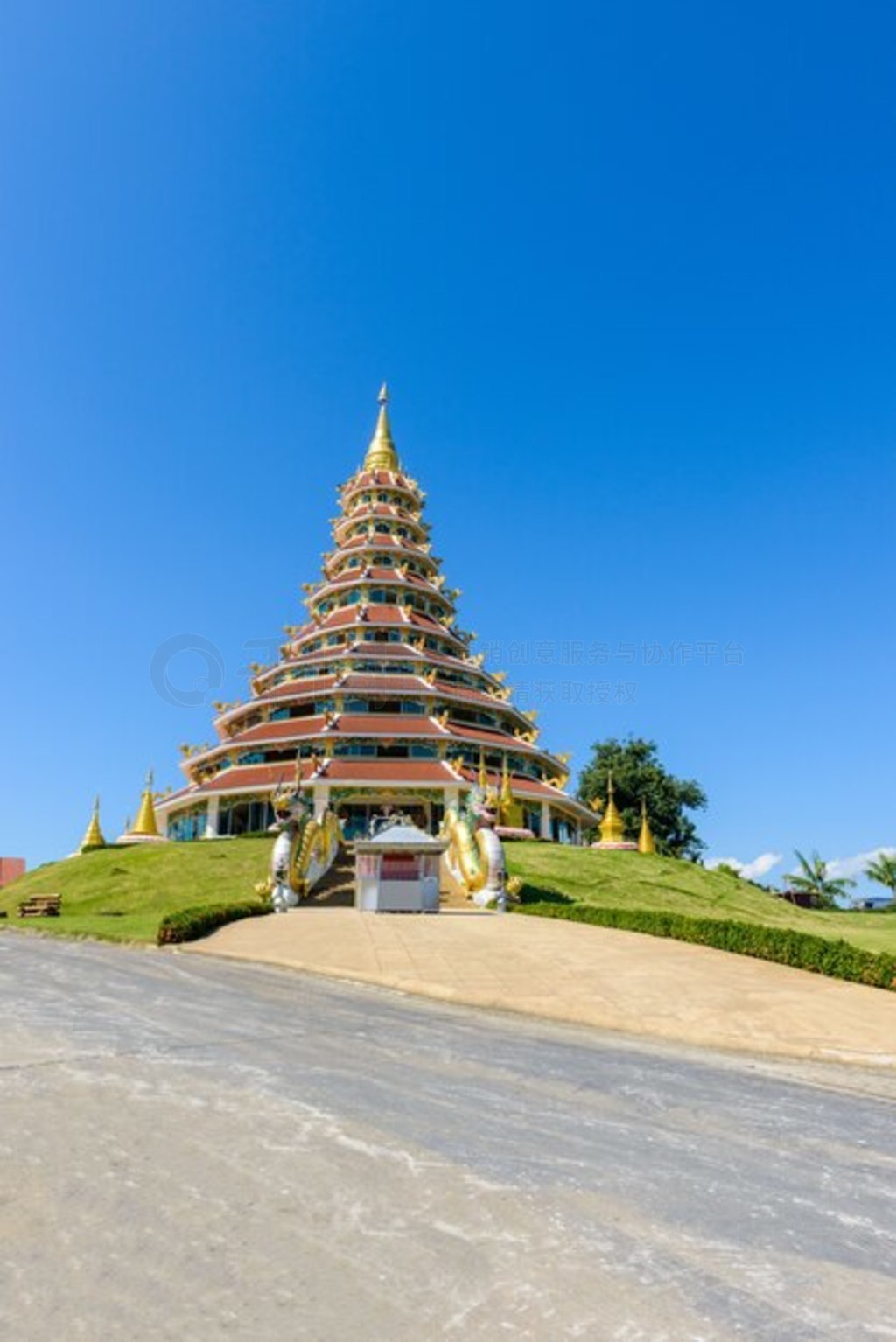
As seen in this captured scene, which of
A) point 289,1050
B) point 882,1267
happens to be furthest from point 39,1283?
point 289,1050

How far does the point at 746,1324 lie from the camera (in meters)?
3.70

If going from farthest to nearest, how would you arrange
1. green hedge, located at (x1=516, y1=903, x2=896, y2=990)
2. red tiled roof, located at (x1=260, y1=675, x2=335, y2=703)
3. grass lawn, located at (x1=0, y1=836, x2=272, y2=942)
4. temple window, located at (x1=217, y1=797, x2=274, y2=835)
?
1. red tiled roof, located at (x1=260, y1=675, x2=335, y2=703)
2. temple window, located at (x1=217, y1=797, x2=274, y2=835)
3. grass lawn, located at (x1=0, y1=836, x2=272, y2=942)
4. green hedge, located at (x1=516, y1=903, x2=896, y2=990)

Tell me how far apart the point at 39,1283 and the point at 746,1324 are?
316 centimetres

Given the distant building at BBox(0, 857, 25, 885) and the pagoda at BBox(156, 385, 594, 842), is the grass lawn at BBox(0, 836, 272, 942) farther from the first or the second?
the distant building at BBox(0, 857, 25, 885)

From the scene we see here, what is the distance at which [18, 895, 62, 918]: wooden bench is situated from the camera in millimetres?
27438

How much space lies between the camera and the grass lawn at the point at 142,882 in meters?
27.3

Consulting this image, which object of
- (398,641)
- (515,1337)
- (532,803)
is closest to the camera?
(515,1337)

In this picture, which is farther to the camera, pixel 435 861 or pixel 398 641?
pixel 398 641

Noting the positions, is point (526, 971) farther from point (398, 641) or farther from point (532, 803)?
point (398, 641)

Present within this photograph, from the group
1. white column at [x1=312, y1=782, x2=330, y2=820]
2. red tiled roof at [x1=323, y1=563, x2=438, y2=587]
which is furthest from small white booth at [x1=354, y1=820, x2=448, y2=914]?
red tiled roof at [x1=323, y1=563, x2=438, y2=587]

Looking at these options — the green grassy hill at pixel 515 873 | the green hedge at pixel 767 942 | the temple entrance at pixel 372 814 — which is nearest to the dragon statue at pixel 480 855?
the green grassy hill at pixel 515 873

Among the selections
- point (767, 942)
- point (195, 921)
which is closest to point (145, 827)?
point (195, 921)

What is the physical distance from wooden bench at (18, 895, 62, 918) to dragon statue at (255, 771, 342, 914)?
21.8ft

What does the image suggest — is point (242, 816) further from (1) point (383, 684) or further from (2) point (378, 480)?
(2) point (378, 480)
